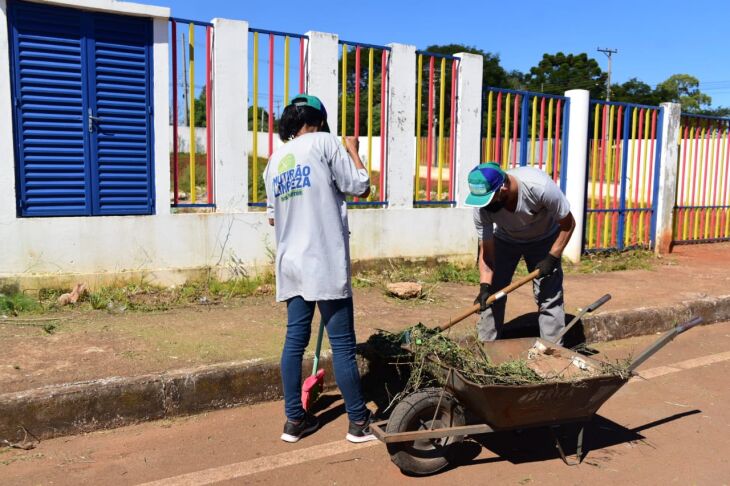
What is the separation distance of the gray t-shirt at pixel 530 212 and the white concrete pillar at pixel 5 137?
13.2ft

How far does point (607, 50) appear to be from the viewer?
2194 inches

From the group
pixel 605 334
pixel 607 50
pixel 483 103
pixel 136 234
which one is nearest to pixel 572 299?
pixel 605 334

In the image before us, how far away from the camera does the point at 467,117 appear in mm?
8055

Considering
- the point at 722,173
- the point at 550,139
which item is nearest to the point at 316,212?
the point at 550,139

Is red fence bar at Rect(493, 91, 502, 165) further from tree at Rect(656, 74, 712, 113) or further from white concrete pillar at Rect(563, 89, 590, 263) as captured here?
tree at Rect(656, 74, 712, 113)

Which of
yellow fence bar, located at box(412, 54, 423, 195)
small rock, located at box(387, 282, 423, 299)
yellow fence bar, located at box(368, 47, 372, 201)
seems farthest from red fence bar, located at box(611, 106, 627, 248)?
small rock, located at box(387, 282, 423, 299)

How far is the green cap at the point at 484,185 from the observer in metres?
3.82

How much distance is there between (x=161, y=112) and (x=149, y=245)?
1.27m

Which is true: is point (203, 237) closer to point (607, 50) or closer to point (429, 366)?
point (429, 366)

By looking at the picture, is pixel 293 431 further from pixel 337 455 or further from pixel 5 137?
pixel 5 137

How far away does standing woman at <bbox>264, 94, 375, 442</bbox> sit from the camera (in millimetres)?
3400

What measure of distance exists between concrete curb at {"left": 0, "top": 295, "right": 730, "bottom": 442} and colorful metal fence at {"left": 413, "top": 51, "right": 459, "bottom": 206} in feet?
12.2

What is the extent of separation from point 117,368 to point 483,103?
576 cm

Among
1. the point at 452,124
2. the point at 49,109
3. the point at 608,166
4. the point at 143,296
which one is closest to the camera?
the point at 49,109
